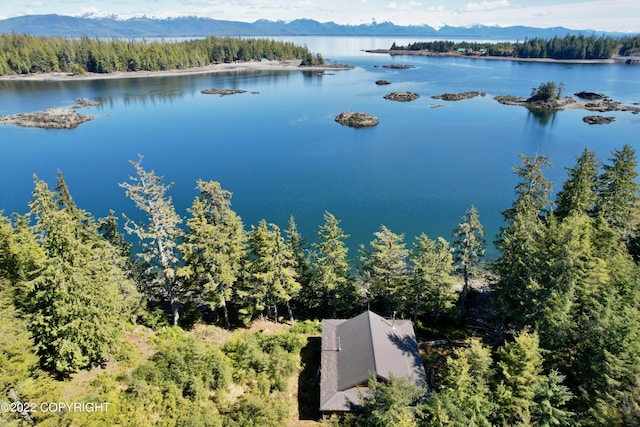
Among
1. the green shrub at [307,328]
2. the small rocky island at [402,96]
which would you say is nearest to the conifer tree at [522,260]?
the green shrub at [307,328]

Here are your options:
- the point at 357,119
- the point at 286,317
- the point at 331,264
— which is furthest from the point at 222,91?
the point at 331,264

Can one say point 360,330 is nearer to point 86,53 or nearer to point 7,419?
point 7,419

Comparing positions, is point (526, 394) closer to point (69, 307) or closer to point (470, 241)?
point (470, 241)

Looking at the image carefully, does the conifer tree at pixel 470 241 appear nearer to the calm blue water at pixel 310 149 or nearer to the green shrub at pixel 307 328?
the green shrub at pixel 307 328

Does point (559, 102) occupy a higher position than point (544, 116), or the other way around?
point (559, 102)

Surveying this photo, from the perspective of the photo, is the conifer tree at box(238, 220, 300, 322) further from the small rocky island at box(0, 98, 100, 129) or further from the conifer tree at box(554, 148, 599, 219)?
the small rocky island at box(0, 98, 100, 129)
